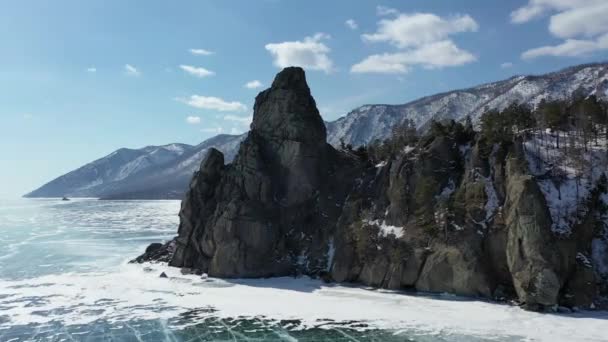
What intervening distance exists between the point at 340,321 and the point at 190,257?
34.3 m

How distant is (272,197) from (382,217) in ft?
58.5

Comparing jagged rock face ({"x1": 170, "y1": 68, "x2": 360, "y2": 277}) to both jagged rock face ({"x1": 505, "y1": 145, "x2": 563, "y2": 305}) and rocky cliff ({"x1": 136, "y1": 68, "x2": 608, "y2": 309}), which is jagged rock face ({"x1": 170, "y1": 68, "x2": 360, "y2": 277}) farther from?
jagged rock face ({"x1": 505, "y1": 145, "x2": 563, "y2": 305})

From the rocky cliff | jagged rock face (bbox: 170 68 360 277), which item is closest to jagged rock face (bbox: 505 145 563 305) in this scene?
the rocky cliff

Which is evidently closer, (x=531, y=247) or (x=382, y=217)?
(x=531, y=247)

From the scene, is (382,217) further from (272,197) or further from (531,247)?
(531,247)

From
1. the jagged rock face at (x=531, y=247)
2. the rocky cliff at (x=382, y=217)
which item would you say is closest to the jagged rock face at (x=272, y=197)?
the rocky cliff at (x=382, y=217)

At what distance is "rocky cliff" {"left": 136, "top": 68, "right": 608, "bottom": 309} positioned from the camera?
4675 centimetres

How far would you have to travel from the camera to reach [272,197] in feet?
232

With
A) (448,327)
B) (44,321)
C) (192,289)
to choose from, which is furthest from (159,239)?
(448,327)

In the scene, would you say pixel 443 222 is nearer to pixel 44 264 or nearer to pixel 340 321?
pixel 340 321

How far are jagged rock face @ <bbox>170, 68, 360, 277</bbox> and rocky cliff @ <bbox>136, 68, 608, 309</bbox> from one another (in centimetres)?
18

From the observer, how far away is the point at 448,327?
3991cm

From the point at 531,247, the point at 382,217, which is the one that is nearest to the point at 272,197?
the point at 382,217

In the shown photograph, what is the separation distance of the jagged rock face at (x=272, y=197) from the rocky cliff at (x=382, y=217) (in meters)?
0.18
